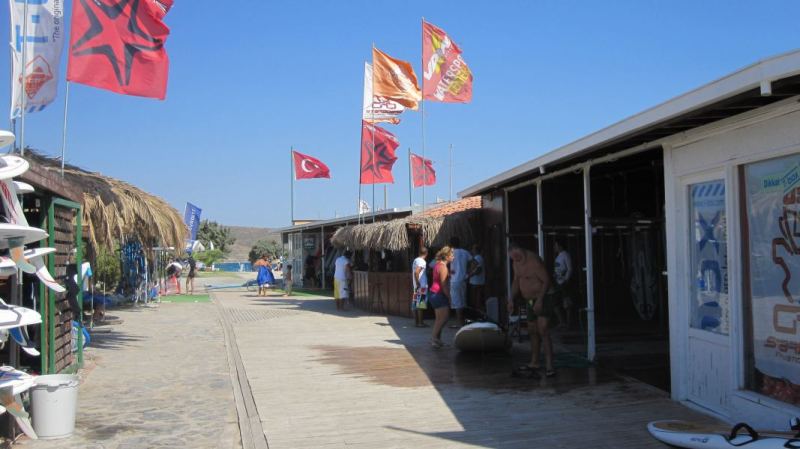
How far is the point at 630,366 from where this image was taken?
8672 mm

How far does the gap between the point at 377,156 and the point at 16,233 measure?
13.7 meters

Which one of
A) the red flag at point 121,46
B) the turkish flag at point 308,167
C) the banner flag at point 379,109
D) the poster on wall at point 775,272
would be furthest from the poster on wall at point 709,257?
the turkish flag at point 308,167

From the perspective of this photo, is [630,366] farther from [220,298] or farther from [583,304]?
[220,298]

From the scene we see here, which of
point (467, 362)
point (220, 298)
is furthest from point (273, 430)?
point (220, 298)

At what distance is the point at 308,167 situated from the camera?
2330 cm

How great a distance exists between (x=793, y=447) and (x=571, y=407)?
2.61 m

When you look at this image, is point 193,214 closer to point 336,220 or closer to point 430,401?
point 336,220

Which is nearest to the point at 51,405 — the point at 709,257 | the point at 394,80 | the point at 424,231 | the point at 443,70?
the point at 709,257

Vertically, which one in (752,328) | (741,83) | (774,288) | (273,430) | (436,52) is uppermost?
(436,52)

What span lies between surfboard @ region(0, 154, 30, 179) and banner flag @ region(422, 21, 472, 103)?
10.6 meters

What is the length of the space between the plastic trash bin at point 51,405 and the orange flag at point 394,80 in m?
11.8

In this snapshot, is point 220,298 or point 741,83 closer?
point 741,83

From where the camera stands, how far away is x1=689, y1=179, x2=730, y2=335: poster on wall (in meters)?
6.01

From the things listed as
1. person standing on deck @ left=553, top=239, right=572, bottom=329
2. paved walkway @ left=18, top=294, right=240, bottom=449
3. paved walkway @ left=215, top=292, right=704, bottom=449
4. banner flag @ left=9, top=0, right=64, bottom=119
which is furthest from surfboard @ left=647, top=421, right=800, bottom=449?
banner flag @ left=9, top=0, right=64, bottom=119
